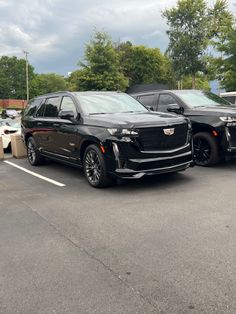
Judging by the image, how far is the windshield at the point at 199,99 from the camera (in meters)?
9.07

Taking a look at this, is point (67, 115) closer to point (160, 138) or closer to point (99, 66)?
point (160, 138)

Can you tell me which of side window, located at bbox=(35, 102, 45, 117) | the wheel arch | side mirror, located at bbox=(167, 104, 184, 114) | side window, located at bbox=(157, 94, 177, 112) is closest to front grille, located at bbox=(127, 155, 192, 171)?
the wheel arch

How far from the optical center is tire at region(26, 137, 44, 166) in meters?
9.58

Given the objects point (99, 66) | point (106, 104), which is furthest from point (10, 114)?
point (106, 104)

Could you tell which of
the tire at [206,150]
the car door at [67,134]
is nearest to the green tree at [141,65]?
the tire at [206,150]

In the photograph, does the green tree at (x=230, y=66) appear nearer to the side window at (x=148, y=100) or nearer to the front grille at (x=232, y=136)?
the side window at (x=148, y=100)

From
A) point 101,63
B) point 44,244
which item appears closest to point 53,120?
point 44,244

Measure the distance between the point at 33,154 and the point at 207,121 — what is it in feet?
14.6

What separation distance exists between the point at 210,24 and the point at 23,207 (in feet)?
108

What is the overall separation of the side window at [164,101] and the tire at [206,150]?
1.30 meters

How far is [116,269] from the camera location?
141 inches

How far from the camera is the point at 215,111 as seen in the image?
825 cm

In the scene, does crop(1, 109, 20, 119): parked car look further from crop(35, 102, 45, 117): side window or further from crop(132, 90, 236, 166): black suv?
crop(132, 90, 236, 166): black suv

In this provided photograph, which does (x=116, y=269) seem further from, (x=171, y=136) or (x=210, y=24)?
(x=210, y=24)
